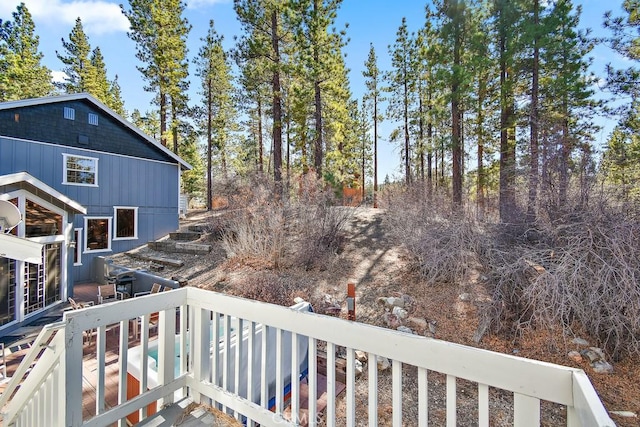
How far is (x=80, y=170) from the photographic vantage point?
10.6 m

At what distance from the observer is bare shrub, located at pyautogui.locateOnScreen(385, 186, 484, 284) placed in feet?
19.4

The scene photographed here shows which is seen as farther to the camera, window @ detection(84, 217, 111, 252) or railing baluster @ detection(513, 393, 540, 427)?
window @ detection(84, 217, 111, 252)

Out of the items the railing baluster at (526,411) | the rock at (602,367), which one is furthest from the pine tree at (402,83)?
the railing baluster at (526,411)

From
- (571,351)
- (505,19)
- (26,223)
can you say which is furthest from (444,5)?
(26,223)

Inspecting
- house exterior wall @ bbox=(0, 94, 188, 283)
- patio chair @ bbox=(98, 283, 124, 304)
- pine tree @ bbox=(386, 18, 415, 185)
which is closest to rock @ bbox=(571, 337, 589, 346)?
patio chair @ bbox=(98, 283, 124, 304)

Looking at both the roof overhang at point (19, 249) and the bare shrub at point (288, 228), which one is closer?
the roof overhang at point (19, 249)

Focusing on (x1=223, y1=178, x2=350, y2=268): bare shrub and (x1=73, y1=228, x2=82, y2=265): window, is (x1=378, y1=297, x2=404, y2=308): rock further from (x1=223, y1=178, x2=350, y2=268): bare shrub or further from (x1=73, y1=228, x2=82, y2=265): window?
(x1=73, y1=228, x2=82, y2=265): window

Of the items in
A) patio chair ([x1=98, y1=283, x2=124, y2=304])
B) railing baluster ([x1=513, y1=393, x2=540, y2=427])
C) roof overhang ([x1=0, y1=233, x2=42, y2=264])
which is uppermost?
roof overhang ([x1=0, y1=233, x2=42, y2=264])

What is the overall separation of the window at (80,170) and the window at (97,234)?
4.48 feet

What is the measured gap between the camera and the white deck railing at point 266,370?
1.11 meters

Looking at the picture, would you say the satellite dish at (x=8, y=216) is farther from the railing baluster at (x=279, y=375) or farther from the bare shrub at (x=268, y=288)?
the bare shrub at (x=268, y=288)

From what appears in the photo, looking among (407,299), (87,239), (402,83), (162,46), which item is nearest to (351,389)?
(407,299)

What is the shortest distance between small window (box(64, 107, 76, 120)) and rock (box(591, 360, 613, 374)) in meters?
14.9

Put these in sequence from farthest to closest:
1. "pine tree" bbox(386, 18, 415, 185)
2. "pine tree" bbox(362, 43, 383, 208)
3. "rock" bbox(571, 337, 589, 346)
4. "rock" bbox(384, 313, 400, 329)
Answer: "pine tree" bbox(362, 43, 383, 208) < "pine tree" bbox(386, 18, 415, 185) < "rock" bbox(384, 313, 400, 329) < "rock" bbox(571, 337, 589, 346)
